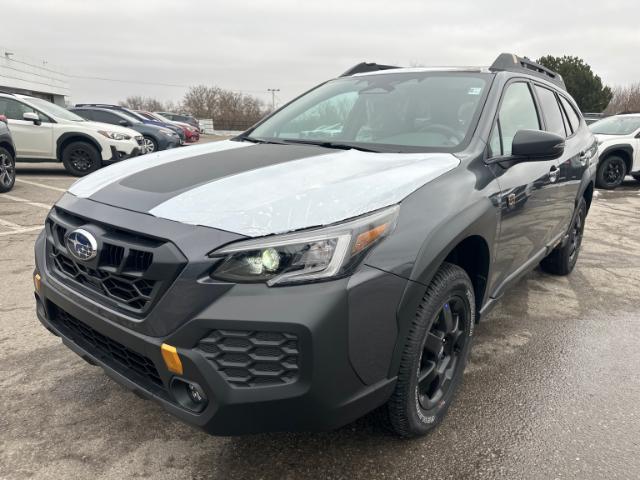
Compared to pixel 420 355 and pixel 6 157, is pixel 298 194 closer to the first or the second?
pixel 420 355

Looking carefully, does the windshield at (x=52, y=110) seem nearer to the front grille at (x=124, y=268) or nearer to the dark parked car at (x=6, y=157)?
the dark parked car at (x=6, y=157)

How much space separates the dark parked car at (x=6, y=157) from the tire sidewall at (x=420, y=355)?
738 centimetres

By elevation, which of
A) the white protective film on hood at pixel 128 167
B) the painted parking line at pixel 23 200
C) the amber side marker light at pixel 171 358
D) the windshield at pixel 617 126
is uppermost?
the windshield at pixel 617 126

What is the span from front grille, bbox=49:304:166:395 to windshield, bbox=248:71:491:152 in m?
1.52

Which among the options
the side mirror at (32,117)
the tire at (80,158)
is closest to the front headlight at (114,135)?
the tire at (80,158)

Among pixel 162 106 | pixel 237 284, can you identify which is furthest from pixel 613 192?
pixel 162 106

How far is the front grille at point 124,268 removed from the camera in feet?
5.22

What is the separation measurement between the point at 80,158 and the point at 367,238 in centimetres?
949

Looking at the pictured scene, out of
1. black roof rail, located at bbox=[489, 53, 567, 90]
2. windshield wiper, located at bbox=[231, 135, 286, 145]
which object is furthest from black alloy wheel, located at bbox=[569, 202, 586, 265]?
windshield wiper, located at bbox=[231, 135, 286, 145]

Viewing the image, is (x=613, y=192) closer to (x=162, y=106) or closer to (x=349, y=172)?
(x=349, y=172)

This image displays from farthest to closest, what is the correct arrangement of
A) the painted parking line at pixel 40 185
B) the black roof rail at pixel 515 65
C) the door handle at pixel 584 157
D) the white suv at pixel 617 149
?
the white suv at pixel 617 149
the painted parking line at pixel 40 185
the door handle at pixel 584 157
the black roof rail at pixel 515 65

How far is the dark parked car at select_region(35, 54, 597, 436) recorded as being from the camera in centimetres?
156

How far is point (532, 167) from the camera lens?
2.85 meters

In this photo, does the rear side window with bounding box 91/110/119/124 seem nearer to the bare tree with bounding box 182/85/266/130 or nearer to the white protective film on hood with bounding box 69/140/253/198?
the white protective film on hood with bounding box 69/140/253/198
